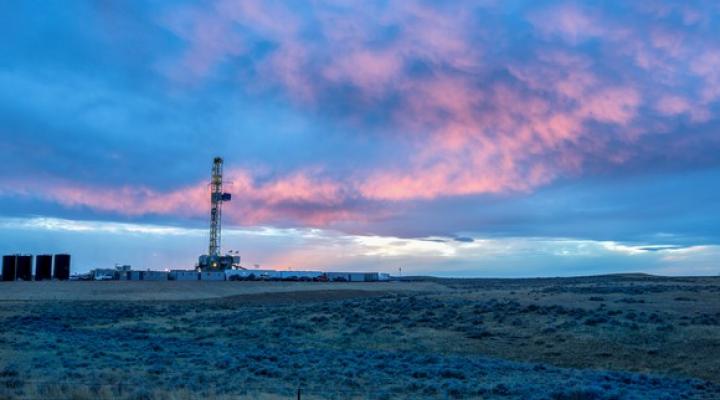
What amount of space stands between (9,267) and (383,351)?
11432 cm

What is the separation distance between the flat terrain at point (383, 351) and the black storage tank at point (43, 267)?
278ft

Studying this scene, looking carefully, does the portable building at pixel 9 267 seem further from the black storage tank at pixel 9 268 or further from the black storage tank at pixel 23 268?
the black storage tank at pixel 23 268

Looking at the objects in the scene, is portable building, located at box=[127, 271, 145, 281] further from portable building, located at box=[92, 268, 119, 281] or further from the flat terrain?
the flat terrain

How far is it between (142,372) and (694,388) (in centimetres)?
1585

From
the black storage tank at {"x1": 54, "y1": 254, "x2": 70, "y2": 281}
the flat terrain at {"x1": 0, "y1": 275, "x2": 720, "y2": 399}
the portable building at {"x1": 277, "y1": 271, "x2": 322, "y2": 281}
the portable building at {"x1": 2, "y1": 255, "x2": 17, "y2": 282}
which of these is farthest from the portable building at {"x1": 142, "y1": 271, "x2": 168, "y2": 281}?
the flat terrain at {"x1": 0, "y1": 275, "x2": 720, "y2": 399}

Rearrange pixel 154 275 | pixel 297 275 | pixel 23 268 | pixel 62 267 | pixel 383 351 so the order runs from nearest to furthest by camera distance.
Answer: pixel 383 351, pixel 23 268, pixel 62 267, pixel 154 275, pixel 297 275

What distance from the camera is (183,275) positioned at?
13225 centimetres


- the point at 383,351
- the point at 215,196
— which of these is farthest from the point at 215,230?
the point at 383,351

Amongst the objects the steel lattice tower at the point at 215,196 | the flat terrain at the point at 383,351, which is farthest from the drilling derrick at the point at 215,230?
the flat terrain at the point at 383,351

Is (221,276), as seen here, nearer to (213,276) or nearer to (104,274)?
(213,276)

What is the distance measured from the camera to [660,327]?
3120 centimetres

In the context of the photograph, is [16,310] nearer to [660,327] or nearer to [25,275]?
[660,327]

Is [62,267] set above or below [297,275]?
above

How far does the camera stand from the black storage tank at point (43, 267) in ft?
417
